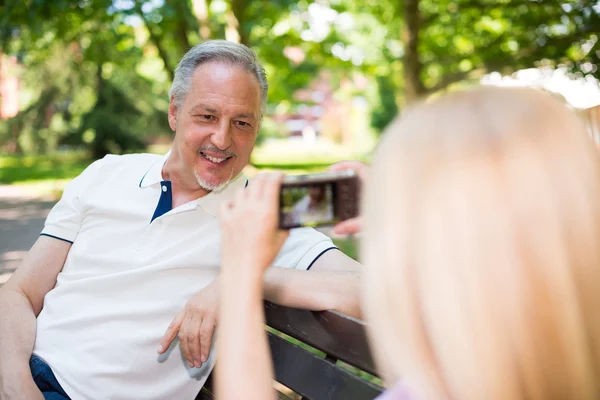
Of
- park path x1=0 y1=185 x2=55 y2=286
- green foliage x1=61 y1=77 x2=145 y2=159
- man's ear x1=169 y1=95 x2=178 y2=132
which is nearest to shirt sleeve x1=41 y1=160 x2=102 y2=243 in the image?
man's ear x1=169 y1=95 x2=178 y2=132

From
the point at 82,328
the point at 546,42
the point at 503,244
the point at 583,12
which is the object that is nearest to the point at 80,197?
the point at 82,328

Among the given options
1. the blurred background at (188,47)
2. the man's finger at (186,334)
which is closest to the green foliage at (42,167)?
the blurred background at (188,47)

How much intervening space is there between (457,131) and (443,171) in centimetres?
8

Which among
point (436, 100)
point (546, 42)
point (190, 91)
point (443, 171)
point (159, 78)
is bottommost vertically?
point (443, 171)

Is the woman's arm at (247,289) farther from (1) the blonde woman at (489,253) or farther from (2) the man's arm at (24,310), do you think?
(2) the man's arm at (24,310)

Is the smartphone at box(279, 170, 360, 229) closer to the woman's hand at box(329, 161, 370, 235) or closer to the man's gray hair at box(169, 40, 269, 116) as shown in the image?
the woman's hand at box(329, 161, 370, 235)

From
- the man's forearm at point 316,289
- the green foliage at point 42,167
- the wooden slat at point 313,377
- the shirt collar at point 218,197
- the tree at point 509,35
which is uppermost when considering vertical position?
the tree at point 509,35

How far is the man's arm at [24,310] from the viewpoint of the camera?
7.16 ft

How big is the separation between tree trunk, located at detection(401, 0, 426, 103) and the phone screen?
34.9 feet

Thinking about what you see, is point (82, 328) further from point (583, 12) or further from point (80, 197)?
point (583, 12)

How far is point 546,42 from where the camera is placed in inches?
432

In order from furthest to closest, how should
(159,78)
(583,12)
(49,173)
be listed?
(159,78) < (49,173) < (583,12)

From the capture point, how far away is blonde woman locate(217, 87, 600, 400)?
3.18 ft

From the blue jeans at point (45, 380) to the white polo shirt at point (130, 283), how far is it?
3cm
